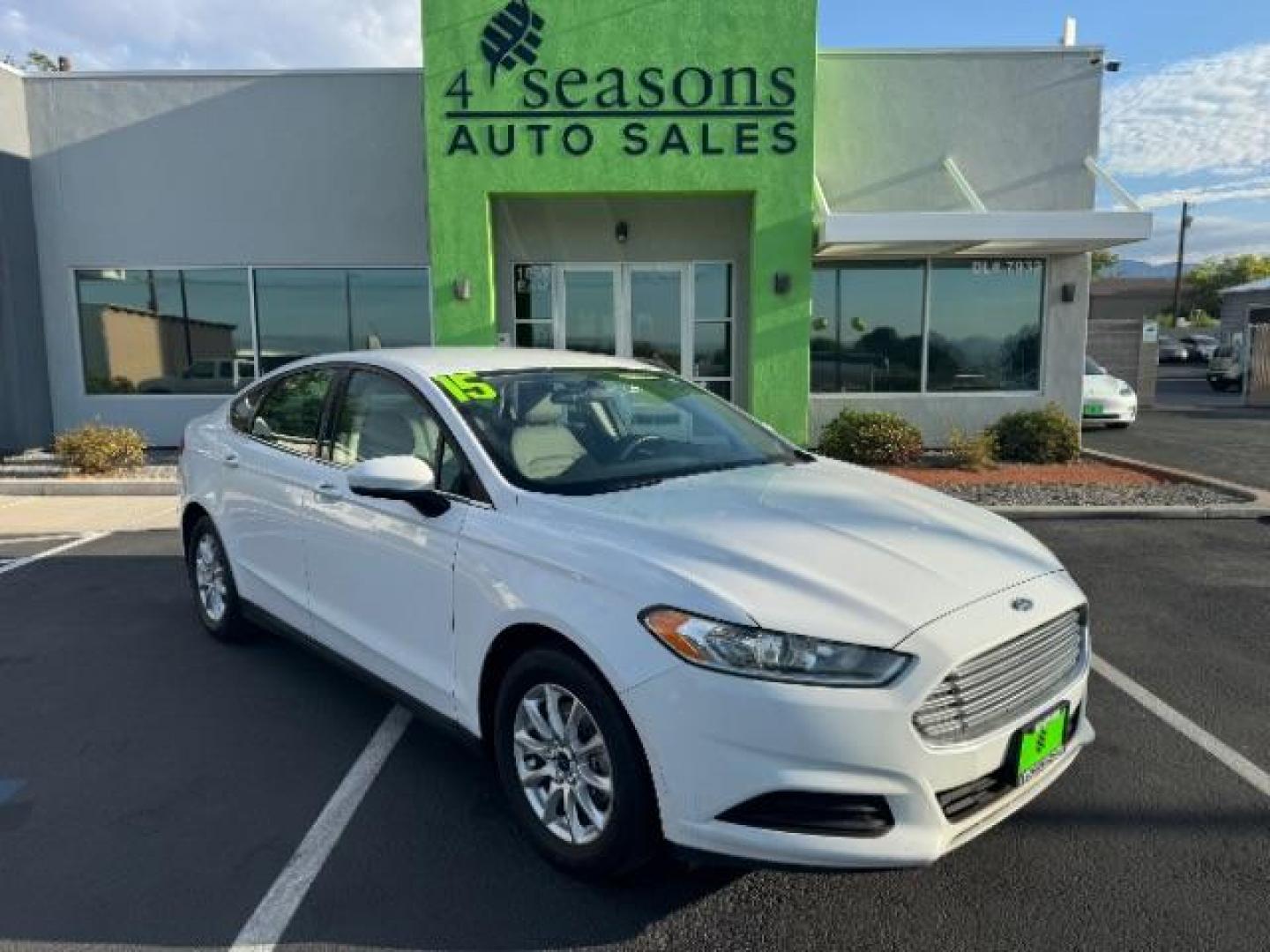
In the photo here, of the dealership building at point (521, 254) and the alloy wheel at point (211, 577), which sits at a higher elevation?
the dealership building at point (521, 254)

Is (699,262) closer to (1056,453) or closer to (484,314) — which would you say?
(484,314)

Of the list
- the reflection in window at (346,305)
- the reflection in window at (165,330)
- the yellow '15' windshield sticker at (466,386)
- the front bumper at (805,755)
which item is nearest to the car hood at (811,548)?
the front bumper at (805,755)

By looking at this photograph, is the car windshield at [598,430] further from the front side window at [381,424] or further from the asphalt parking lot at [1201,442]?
the asphalt parking lot at [1201,442]

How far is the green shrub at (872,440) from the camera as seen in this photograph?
10.6m

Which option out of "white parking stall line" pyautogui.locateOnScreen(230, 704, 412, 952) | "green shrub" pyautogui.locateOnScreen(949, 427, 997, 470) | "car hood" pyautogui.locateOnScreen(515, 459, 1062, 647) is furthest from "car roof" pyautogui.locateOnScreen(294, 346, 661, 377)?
"green shrub" pyautogui.locateOnScreen(949, 427, 997, 470)

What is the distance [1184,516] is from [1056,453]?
9.51 ft

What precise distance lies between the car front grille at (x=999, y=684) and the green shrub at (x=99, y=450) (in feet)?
34.4

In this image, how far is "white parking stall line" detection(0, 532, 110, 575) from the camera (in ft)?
22.2

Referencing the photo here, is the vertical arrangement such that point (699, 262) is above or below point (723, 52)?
below

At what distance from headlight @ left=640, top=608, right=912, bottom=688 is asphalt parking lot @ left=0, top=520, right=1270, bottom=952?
2.72 ft

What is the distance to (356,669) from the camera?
3.76 metres

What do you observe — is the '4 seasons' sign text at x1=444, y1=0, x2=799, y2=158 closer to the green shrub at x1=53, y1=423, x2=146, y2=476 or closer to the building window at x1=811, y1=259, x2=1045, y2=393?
the building window at x1=811, y1=259, x2=1045, y2=393

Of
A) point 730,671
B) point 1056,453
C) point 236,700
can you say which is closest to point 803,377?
point 1056,453

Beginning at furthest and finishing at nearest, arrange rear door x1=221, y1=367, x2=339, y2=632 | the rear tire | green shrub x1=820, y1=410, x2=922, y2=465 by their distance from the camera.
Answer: green shrub x1=820, y1=410, x2=922, y2=465 < the rear tire < rear door x1=221, y1=367, x2=339, y2=632
